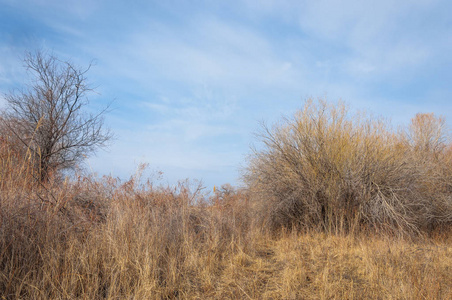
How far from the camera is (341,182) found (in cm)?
704

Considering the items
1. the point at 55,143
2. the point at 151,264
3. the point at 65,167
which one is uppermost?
the point at 55,143

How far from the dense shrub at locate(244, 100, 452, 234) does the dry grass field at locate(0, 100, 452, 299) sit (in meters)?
0.04

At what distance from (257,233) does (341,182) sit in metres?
2.63

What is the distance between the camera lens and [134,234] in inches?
165

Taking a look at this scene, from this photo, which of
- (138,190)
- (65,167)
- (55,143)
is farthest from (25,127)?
(138,190)

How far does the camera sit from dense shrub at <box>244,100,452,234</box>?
696 cm

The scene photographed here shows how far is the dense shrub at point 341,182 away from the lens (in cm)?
696

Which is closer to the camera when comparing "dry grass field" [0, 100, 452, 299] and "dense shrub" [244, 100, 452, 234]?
"dry grass field" [0, 100, 452, 299]

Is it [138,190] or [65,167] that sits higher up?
[65,167]

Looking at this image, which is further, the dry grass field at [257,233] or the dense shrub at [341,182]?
the dense shrub at [341,182]

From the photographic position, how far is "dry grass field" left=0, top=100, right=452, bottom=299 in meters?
3.39

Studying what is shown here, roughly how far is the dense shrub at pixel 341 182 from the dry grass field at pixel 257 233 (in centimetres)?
4

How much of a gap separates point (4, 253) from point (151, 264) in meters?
1.76

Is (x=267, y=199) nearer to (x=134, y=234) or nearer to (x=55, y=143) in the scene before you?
(x=134, y=234)
